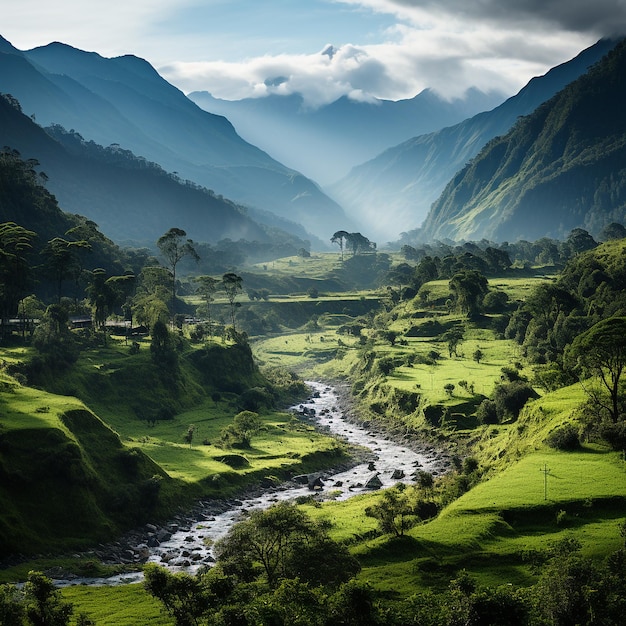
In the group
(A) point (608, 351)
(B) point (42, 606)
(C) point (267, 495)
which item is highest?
(A) point (608, 351)

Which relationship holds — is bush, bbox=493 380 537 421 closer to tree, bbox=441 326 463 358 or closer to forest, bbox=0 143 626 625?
forest, bbox=0 143 626 625

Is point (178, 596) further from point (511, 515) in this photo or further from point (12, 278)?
point (12, 278)

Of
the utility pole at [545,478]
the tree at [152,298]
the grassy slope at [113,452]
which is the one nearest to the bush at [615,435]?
the utility pole at [545,478]

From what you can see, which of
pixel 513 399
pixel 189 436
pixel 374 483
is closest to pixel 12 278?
pixel 189 436

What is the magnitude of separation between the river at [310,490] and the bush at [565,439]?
19.3m

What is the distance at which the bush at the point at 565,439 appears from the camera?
73.7m

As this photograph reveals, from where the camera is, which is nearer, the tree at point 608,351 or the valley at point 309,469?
the valley at point 309,469

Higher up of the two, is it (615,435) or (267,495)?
(615,435)

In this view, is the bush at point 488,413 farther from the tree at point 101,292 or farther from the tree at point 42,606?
the tree at point 101,292

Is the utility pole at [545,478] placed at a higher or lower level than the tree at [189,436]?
higher

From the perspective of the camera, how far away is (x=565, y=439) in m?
74.0

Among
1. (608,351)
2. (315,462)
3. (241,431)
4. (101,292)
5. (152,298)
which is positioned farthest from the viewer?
(152,298)

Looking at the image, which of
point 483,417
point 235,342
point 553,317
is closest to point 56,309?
point 235,342

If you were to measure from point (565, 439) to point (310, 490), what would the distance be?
33.2 metres
